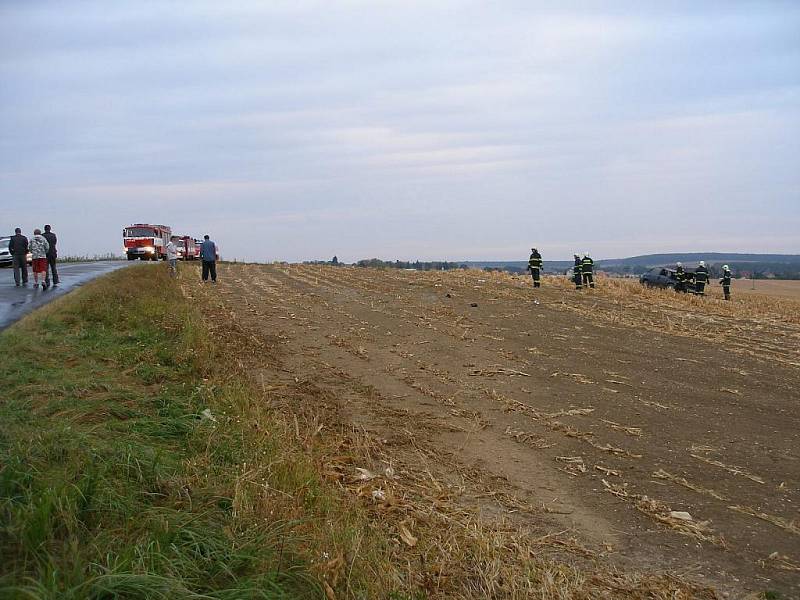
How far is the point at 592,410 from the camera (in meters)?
10.2

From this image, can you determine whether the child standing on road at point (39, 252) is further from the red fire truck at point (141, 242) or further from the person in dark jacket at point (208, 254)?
the red fire truck at point (141, 242)

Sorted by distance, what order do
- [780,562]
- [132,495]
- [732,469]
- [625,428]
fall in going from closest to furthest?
1. [132,495]
2. [780,562]
3. [732,469]
4. [625,428]

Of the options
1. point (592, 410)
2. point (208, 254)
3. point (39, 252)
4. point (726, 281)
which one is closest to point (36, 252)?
point (39, 252)

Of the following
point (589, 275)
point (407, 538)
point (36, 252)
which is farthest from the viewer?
point (589, 275)

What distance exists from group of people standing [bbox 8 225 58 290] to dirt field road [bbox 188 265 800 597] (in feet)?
14.6

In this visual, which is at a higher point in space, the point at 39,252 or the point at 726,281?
the point at 39,252

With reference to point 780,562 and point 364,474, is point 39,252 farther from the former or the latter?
point 780,562

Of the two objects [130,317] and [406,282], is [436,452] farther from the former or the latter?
[406,282]

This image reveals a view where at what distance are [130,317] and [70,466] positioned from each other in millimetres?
8614

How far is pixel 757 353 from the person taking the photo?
1501 cm

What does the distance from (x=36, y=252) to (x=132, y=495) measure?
17.6 m

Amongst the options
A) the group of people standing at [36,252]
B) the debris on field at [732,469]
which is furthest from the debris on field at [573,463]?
the group of people standing at [36,252]

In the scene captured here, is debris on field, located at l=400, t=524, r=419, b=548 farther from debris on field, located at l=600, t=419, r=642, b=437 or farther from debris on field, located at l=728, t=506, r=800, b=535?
debris on field, located at l=600, t=419, r=642, b=437

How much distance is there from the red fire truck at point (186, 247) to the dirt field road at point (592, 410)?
108 feet
